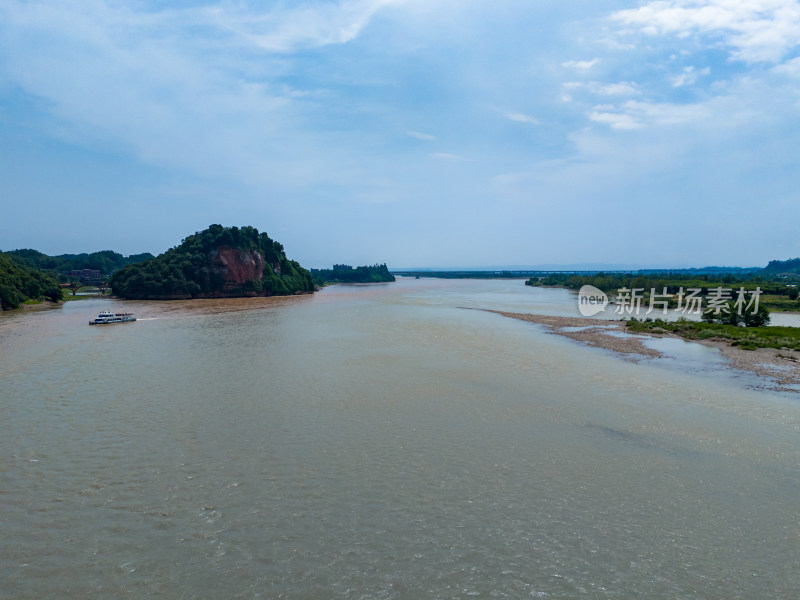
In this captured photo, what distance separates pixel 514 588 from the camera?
5.55 m

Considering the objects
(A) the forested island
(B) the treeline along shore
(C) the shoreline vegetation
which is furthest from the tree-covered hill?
(A) the forested island

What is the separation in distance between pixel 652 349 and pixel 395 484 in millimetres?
18811

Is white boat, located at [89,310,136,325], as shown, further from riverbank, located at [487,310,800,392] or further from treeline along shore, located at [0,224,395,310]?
riverbank, located at [487,310,800,392]

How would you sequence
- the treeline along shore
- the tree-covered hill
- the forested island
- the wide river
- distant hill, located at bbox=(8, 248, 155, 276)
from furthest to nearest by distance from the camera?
the forested island, distant hill, located at bbox=(8, 248, 155, 276), the treeline along shore, the tree-covered hill, the wide river

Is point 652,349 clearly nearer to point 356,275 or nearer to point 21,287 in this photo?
point 21,287

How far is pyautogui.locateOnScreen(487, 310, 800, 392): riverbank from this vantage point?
680 inches

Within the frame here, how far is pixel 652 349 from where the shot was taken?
2234cm

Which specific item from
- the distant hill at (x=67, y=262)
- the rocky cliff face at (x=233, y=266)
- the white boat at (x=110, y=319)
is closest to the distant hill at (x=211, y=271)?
the rocky cliff face at (x=233, y=266)

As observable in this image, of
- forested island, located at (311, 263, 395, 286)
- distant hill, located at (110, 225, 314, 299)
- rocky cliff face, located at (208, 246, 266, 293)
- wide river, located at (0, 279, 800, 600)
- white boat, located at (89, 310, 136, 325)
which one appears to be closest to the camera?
wide river, located at (0, 279, 800, 600)

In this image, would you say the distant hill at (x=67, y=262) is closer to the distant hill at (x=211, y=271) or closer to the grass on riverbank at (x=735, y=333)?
the distant hill at (x=211, y=271)

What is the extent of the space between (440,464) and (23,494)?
23.3 ft

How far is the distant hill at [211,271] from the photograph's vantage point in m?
57.2

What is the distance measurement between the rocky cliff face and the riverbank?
144 ft

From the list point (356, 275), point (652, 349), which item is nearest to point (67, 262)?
point (356, 275)
